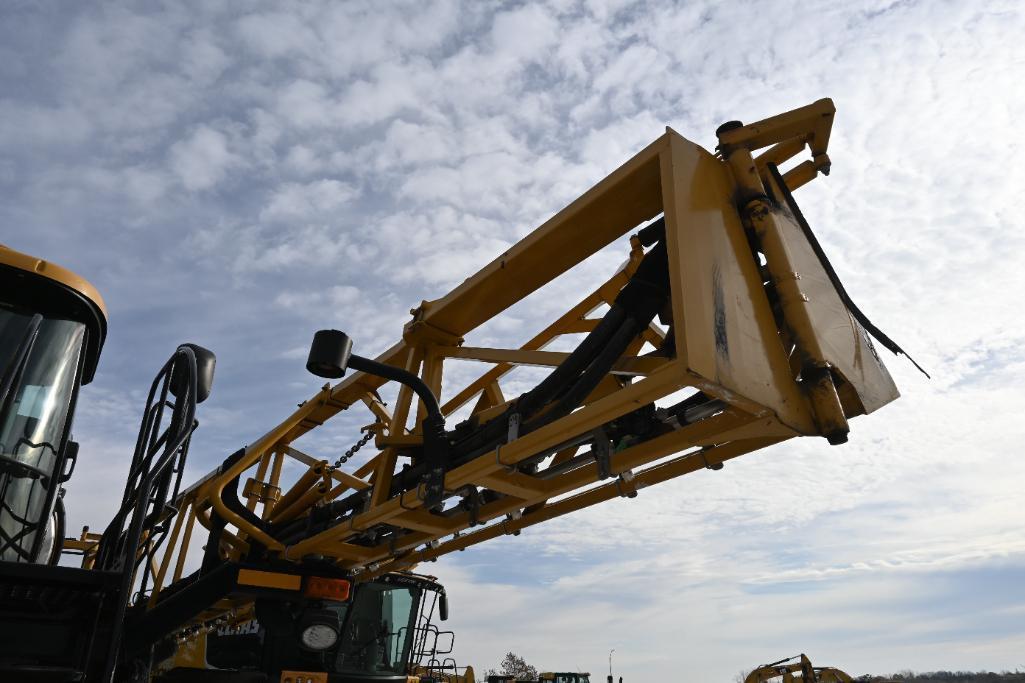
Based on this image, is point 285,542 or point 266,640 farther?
point 285,542

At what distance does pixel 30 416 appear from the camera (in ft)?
10.2

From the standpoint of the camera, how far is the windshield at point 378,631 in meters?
6.30

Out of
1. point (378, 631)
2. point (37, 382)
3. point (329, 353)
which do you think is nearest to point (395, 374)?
point (329, 353)

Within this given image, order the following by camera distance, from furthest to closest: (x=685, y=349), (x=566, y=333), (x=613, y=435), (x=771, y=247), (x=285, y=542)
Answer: (x=285, y=542) < (x=566, y=333) < (x=613, y=435) < (x=771, y=247) < (x=685, y=349)

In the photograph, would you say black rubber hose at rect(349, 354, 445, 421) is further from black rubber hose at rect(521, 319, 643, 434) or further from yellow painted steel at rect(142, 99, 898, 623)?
black rubber hose at rect(521, 319, 643, 434)

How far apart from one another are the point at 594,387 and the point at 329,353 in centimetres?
126

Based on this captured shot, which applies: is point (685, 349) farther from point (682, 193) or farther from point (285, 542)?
point (285, 542)

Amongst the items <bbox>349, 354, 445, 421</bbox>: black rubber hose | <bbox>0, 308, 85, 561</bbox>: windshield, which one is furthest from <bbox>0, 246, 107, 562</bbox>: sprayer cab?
<bbox>349, 354, 445, 421</bbox>: black rubber hose

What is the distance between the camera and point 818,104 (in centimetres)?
337

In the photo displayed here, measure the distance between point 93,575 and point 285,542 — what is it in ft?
9.48

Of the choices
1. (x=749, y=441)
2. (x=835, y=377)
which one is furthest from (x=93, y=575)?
(x=835, y=377)

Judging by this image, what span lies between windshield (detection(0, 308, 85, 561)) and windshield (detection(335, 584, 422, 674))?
3.69 meters

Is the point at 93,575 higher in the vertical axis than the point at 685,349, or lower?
lower

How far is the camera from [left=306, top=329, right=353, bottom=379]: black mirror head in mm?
3311
